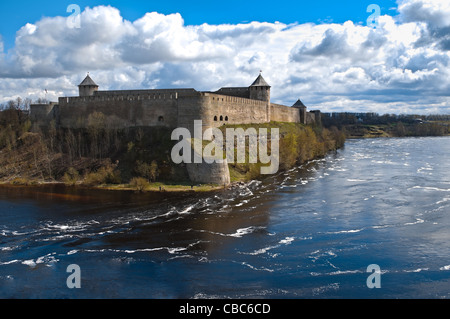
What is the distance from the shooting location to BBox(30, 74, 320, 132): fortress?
1083 inches

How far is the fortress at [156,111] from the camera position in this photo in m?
27.2

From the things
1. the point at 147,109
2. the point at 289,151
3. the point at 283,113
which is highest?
the point at 283,113

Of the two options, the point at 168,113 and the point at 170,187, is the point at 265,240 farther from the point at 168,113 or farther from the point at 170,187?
the point at 168,113

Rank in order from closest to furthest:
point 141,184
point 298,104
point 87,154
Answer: point 141,184 < point 87,154 < point 298,104

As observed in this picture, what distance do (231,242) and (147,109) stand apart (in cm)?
1702

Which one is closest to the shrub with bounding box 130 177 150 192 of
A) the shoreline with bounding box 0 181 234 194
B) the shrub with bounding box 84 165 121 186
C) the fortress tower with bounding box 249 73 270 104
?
the shoreline with bounding box 0 181 234 194

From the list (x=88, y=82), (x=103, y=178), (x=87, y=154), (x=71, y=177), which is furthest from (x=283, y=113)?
(x=71, y=177)

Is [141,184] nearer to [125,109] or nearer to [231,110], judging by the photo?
[125,109]

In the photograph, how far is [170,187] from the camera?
23328 millimetres

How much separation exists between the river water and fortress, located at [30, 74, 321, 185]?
317 centimetres

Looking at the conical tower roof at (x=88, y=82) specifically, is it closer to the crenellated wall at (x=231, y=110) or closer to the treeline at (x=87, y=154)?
the treeline at (x=87, y=154)

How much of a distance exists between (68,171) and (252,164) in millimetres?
12385

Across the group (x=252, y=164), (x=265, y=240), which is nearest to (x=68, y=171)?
(x=252, y=164)

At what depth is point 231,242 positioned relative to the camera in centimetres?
1420
